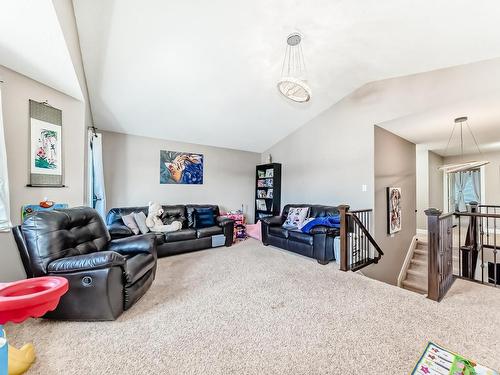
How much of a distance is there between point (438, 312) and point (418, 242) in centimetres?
389

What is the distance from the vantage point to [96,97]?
3.32m

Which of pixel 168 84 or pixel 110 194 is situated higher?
pixel 168 84

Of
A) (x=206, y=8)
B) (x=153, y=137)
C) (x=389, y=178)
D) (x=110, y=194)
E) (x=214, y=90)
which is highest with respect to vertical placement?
(x=206, y=8)

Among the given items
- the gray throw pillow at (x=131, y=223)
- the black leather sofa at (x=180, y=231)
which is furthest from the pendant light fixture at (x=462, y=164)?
the gray throw pillow at (x=131, y=223)

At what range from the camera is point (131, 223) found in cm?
373

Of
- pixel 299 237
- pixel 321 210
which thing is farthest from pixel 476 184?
pixel 299 237

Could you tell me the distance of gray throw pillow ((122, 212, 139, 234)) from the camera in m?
3.69

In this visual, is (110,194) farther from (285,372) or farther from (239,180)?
(285,372)

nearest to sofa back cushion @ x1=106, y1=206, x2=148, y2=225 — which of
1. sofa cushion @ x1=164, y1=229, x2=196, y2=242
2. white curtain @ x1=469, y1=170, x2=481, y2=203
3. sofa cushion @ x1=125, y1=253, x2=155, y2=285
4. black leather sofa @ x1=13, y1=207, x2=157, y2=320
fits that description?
sofa cushion @ x1=164, y1=229, x2=196, y2=242

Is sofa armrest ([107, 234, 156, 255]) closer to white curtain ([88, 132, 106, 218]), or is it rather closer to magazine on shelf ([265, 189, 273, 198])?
white curtain ([88, 132, 106, 218])

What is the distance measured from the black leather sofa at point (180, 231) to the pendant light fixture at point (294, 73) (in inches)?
108

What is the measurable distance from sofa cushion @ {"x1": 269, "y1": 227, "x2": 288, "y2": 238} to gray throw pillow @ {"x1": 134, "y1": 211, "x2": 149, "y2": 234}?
2.27 meters

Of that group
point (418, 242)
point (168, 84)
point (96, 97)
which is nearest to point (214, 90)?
point (168, 84)

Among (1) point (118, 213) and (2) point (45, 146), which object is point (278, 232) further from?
(2) point (45, 146)
